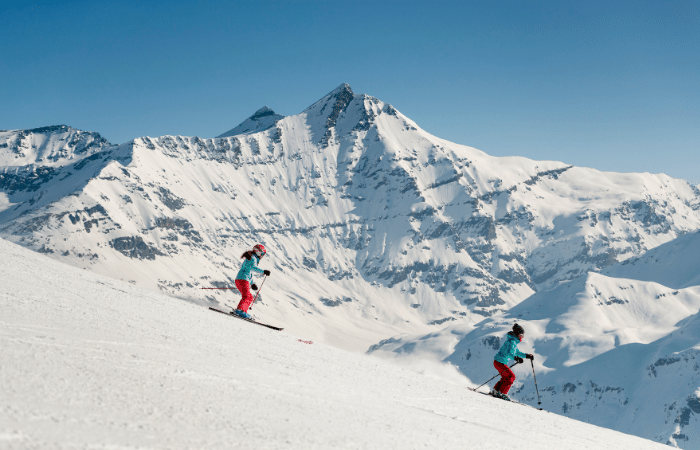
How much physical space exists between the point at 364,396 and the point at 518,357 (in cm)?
727

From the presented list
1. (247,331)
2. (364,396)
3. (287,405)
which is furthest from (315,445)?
(247,331)

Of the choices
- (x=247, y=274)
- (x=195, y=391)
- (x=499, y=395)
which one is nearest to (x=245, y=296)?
(x=247, y=274)

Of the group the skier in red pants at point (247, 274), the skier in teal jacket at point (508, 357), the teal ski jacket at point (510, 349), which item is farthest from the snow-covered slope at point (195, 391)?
the skier in red pants at point (247, 274)

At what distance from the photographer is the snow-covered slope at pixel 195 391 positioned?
4.90 meters

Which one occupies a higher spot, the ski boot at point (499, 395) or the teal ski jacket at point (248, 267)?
the teal ski jacket at point (248, 267)

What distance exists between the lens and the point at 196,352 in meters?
8.53

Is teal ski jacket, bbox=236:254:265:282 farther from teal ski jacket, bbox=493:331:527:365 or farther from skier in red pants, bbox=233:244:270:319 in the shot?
teal ski jacket, bbox=493:331:527:365

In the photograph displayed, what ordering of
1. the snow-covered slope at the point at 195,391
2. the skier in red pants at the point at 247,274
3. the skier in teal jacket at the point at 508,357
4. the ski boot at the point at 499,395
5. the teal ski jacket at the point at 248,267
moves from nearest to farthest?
1. the snow-covered slope at the point at 195,391
2. the ski boot at the point at 499,395
3. the skier in teal jacket at the point at 508,357
4. the skier in red pants at the point at 247,274
5. the teal ski jacket at the point at 248,267

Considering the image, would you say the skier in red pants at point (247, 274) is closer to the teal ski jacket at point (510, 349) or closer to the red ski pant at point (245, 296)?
the red ski pant at point (245, 296)

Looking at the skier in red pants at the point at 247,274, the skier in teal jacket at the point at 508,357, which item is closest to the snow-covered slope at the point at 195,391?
the skier in teal jacket at the point at 508,357

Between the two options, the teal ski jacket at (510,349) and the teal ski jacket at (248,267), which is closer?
A: the teal ski jacket at (510,349)

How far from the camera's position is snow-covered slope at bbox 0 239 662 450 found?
193 inches

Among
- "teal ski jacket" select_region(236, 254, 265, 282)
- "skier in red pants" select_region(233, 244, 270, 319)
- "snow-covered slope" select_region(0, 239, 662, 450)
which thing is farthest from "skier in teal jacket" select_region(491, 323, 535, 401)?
"teal ski jacket" select_region(236, 254, 265, 282)

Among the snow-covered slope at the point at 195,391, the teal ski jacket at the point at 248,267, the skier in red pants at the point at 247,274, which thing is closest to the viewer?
the snow-covered slope at the point at 195,391
